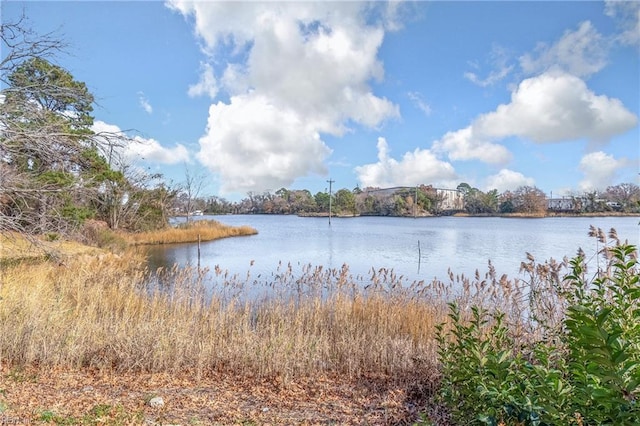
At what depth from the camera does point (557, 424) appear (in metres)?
1.66

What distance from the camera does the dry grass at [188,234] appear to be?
25459 millimetres

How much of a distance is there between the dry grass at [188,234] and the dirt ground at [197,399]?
17949mm

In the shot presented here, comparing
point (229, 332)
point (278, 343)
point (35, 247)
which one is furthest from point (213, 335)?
point (35, 247)

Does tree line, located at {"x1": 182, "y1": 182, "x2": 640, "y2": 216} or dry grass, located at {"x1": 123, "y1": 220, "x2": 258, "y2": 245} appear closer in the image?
dry grass, located at {"x1": 123, "y1": 220, "x2": 258, "y2": 245}

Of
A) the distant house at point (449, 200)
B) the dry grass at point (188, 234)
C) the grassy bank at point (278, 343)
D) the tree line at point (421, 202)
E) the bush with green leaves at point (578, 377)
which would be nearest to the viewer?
the bush with green leaves at point (578, 377)

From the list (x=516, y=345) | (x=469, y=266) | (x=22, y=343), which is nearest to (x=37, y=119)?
(x=22, y=343)

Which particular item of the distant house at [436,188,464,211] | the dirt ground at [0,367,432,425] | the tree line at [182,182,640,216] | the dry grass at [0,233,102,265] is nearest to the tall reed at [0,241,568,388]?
the dirt ground at [0,367,432,425]

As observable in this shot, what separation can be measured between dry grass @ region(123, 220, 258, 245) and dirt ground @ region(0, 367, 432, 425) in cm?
1795

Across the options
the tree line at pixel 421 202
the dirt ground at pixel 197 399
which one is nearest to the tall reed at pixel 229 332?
the dirt ground at pixel 197 399

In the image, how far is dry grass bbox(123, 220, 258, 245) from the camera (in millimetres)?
25459

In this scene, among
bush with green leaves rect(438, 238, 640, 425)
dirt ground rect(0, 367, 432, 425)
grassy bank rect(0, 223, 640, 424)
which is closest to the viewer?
bush with green leaves rect(438, 238, 640, 425)

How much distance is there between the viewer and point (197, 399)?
3775 millimetres

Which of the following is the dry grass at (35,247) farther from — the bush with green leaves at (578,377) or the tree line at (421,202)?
the tree line at (421,202)

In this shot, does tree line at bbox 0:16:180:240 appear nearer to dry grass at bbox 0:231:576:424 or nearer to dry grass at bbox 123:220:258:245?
dry grass at bbox 0:231:576:424
